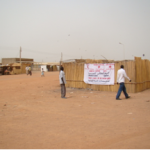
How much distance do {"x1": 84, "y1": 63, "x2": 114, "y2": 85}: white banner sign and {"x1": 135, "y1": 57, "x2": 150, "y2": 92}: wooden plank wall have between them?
1.48 metres

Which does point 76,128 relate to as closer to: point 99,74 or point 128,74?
point 128,74

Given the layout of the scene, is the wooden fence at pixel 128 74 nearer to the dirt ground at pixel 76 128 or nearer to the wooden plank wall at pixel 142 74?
the wooden plank wall at pixel 142 74

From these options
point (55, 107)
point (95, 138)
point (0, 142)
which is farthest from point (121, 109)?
point (0, 142)

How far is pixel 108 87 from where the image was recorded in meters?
11.9

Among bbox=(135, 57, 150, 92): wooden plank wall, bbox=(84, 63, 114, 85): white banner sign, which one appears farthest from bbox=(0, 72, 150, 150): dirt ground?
bbox=(84, 63, 114, 85): white banner sign

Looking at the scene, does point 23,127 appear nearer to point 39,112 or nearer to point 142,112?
point 39,112

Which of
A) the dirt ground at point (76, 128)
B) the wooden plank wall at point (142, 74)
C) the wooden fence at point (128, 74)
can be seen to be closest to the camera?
the dirt ground at point (76, 128)

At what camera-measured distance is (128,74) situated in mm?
11000

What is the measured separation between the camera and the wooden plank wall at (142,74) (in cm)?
1103

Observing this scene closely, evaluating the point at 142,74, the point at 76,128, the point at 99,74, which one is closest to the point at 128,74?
the point at 142,74

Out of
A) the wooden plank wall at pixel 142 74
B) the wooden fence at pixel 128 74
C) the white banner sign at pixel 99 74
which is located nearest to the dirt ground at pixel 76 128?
the wooden fence at pixel 128 74

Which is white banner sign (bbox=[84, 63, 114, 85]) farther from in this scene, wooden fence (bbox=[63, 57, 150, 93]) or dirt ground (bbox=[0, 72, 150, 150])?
dirt ground (bbox=[0, 72, 150, 150])

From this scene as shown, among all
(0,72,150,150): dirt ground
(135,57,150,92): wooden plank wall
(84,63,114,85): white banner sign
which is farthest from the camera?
(84,63,114,85): white banner sign

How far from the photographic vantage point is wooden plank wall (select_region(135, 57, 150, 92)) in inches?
434
